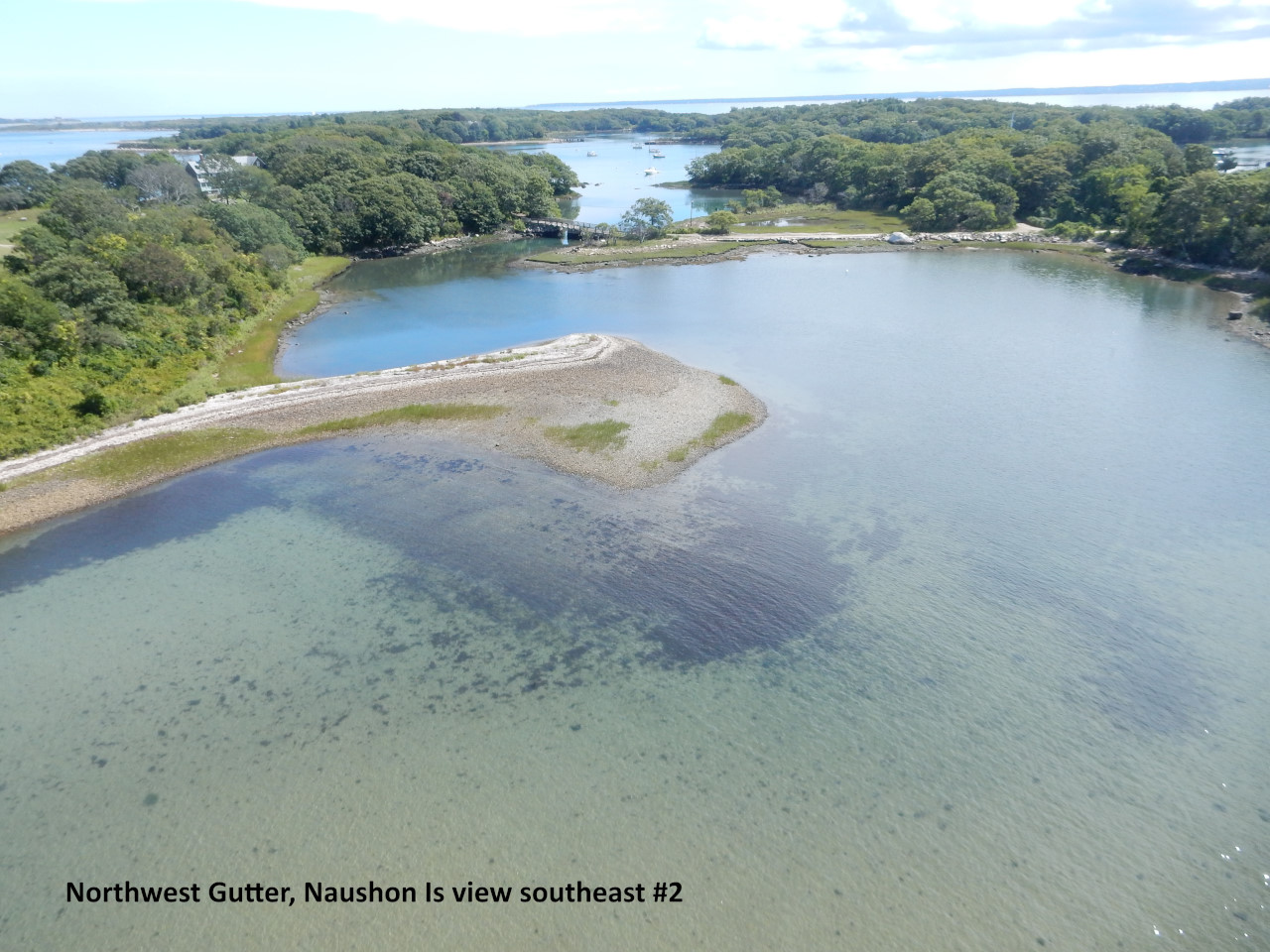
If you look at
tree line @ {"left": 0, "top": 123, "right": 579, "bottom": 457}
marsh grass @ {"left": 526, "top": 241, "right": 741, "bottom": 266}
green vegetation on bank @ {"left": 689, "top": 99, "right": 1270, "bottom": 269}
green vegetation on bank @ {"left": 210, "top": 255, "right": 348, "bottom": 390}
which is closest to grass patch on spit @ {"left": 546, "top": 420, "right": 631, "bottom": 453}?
green vegetation on bank @ {"left": 210, "top": 255, "right": 348, "bottom": 390}

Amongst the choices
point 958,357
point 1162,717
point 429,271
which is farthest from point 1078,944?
point 429,271

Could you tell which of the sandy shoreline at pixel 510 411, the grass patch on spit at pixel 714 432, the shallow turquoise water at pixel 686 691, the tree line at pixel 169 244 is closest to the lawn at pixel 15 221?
the tree line at pixel 169 244

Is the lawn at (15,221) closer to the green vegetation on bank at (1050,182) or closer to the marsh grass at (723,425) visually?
the marsh grass at (723,425)

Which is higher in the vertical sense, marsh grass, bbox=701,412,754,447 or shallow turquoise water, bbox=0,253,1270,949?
marsh grass, bbox=701,412,754,447

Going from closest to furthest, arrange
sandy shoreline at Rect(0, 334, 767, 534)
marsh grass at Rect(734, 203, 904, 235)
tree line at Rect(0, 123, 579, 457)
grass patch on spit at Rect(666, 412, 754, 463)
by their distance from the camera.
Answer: sandy shoreline at Rect(0, 334, 767, 534)
grass patch on spit at Rect(666, 412, 754, 463)
tree line at Rect(0, 123, 579, 457)
marsh grass at Rect(734, 203, 904, 235)

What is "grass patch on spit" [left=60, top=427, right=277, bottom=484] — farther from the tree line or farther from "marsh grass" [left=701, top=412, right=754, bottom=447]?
"marsh grass" [left=701, top=412, right=754, bottom=447]

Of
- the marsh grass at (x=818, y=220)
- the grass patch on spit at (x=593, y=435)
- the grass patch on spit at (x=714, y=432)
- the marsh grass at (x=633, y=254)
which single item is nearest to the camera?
the grass patch on spit at (x=714, y=432)

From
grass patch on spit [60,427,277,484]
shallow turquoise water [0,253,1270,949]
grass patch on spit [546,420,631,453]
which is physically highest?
grass patch on spit [546,420,631,453]
